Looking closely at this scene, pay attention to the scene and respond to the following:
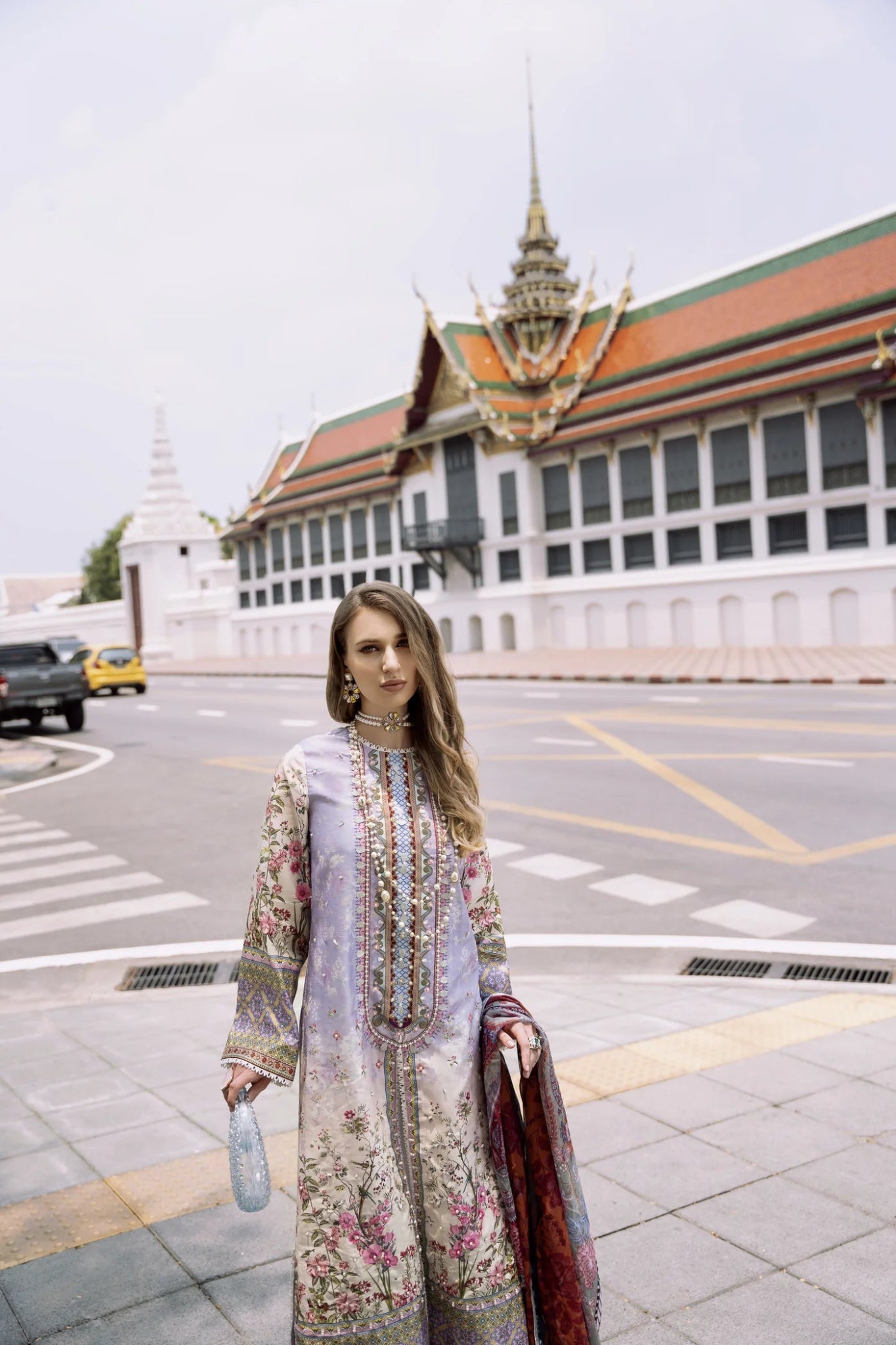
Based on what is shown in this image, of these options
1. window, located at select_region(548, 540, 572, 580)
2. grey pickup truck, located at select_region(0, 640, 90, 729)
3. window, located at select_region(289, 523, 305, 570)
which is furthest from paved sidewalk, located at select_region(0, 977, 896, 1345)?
window, located at select_region(289, 523, 305, 570)

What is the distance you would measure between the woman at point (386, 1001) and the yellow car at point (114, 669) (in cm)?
3261

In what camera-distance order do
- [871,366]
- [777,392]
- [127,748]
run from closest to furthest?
1. [127,748]
2. [871,366]
3. [777,392]

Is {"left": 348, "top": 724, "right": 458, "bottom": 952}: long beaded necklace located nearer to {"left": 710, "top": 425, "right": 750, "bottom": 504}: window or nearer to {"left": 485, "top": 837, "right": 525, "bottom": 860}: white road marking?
{"left": 485, "top": 837, "right": 525, "bottom": 860}: white road marking

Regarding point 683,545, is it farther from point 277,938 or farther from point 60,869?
point 277,938

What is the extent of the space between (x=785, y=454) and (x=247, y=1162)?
35.5 metres

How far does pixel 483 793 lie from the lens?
40.8ft

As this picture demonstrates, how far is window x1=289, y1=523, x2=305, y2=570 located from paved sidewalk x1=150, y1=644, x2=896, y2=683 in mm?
13155

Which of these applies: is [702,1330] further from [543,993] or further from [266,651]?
[266,651]

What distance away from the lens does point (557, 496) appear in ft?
144

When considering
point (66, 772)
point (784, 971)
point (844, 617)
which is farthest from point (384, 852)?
point (844, 617)

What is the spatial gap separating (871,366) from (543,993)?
29.3 m

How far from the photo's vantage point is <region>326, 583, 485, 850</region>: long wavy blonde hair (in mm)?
2721

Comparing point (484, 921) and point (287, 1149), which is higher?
point (484, 921)

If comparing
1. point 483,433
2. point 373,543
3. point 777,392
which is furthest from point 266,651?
point 777,392
